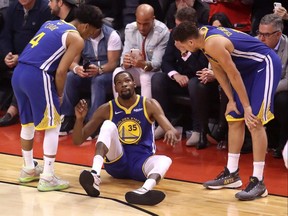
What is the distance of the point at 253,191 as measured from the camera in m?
5.86

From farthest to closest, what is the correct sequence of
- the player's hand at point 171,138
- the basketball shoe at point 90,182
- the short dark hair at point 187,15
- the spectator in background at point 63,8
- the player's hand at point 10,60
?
the player's hand at point 10,60, the spectator in background at point 63,8, the short dark hair at point 187,15, the player's hand at point 171,138, the basketball shoe at point 90,182

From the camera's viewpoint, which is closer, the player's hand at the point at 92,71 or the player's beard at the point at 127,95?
the player's beard at the point at 127,95

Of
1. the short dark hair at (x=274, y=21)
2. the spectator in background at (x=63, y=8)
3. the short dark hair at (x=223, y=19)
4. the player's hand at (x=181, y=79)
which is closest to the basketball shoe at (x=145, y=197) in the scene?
the short dark hair at (x=274, y=21)

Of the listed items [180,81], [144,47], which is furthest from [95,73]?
[180,81]

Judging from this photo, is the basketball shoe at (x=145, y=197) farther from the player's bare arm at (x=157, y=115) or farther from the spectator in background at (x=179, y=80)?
the spectator in background at (x=179, y=80)

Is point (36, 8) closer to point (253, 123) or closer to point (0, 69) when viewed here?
point (0, 69)

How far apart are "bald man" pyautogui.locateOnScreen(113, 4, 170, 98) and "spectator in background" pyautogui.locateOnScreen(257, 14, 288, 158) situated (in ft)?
4.50

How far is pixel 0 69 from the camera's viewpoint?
29.7 ft

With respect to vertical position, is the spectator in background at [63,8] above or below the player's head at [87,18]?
below

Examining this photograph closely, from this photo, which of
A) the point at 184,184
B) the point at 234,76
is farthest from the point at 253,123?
the point at 184,184

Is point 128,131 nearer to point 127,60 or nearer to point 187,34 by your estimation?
point 187,34

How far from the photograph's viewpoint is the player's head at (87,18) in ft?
19.7

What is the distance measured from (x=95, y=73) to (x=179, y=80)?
3.24 ft

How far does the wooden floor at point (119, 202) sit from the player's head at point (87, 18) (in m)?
1.31
